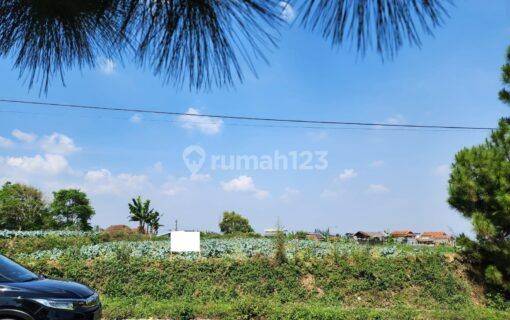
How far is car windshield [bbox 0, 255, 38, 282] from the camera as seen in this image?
22.0 ft

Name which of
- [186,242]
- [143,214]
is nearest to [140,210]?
[143,214]

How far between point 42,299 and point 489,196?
1153 cm

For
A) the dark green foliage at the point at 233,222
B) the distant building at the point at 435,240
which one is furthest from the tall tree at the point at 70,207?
the distant building at the point at 435,240

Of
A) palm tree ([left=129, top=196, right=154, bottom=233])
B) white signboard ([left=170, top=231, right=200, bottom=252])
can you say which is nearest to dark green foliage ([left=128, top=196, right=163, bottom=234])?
palm tree ([left=129, top=196, right=154, bottom=233])

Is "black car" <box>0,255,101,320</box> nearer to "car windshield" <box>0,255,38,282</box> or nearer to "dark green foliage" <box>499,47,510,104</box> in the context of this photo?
"car windshield" <box>0,255,38,282</box>

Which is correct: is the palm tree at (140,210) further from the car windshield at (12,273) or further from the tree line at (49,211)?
the car windshield at (12,273)

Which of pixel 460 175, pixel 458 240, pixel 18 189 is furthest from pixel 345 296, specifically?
pixel 18 189

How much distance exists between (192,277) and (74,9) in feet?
43.2

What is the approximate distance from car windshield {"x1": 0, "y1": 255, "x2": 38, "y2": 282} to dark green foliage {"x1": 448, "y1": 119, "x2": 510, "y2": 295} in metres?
11.0

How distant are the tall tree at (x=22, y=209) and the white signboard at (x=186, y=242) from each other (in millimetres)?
47564

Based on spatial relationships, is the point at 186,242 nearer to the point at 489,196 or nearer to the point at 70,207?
the point at 489,196

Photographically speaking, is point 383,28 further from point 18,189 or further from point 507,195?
point 18,189

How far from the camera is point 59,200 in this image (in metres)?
65.5

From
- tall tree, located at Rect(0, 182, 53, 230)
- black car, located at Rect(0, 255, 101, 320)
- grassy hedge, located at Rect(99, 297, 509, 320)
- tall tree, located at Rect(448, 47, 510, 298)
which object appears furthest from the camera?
A: tall tree, located at Rect(0, 182, 53, 230)
